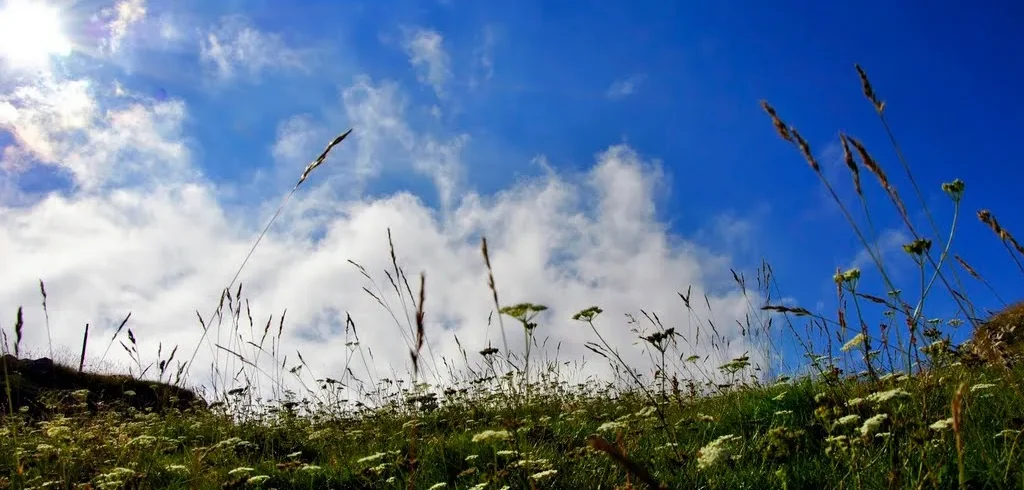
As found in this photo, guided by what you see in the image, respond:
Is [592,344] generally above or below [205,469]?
above

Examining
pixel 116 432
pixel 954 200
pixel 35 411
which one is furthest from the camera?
pixel 35 411

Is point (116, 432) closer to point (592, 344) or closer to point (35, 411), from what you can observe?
point (592, 344)

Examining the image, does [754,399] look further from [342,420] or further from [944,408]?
[342,420]

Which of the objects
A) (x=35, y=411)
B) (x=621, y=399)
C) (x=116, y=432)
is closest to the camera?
(x=116, y=432)

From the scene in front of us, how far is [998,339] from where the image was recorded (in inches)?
159

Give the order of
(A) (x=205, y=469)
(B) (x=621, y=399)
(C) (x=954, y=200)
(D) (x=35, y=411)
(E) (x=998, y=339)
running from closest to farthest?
(C) (x=954, y=200) → (E) (x=998, y=339) → (A) (x=205, y=469) → (B) (x=621, y=399) → (D) (x=35, y=411)

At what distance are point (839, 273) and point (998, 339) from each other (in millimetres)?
1357

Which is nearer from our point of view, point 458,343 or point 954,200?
point 954,200

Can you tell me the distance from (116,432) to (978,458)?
8740mm

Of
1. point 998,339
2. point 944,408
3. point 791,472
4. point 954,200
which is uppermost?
point 954,200

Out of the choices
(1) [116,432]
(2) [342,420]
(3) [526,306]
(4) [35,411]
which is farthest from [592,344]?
(4) [35,411]

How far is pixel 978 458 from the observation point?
3336 mm

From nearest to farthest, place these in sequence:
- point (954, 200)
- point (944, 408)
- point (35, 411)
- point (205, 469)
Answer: point (954, 200), point (944, 408), point (205, 469), point (35, 411)

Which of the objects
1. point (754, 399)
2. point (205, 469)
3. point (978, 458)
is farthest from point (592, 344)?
point (205, 469)
